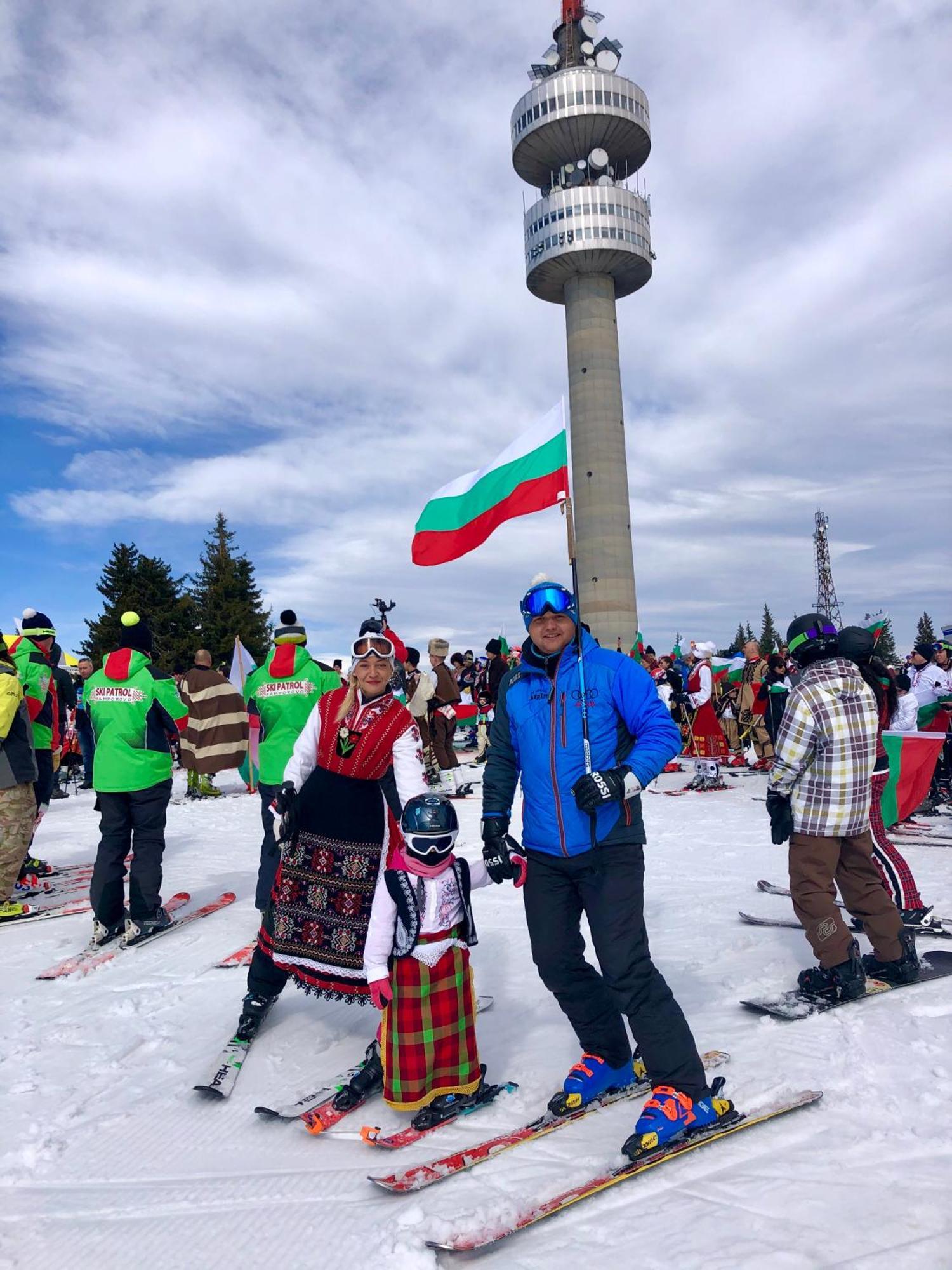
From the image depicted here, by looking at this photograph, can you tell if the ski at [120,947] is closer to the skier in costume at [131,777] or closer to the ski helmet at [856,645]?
the skier in costume at [131,777]

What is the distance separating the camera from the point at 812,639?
4406 mm

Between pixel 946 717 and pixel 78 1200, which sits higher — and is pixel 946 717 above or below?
above

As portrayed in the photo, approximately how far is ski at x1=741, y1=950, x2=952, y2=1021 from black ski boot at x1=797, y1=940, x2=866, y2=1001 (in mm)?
28

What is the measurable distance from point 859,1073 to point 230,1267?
2.53 meters

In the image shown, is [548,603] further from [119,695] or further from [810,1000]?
[119,695]

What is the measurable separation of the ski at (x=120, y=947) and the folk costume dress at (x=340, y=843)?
2.30 m

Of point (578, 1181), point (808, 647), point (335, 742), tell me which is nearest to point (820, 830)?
point (808, 647)

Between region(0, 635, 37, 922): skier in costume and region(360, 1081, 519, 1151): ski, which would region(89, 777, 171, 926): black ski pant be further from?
region(360, 1081, 519, 1151): ski

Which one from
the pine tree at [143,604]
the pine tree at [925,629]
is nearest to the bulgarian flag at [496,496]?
the pine tree at [143,604]

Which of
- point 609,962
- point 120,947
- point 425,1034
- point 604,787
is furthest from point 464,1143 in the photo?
point 120,947

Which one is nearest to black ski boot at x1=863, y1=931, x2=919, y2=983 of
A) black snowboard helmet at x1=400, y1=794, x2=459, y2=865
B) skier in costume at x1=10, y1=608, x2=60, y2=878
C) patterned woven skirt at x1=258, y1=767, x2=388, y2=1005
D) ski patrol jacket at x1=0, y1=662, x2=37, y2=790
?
black snowboard helmet at x1=400, y1=794, x2=459, y2=865

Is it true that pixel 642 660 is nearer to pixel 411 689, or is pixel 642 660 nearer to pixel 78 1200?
pixel 411 689

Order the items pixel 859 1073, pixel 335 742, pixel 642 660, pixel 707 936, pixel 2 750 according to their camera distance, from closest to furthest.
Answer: pixel 859 1073
pixel 335 742
pixel 707 936
pixel 2 750
pixel 642 660

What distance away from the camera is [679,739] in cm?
316
